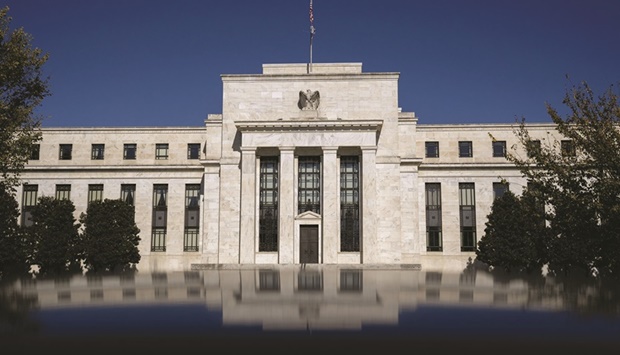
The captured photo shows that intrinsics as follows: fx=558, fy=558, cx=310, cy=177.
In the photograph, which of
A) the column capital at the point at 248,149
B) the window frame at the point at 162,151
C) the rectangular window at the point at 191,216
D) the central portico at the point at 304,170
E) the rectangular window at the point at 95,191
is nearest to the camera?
the central portico at the point at 304,170

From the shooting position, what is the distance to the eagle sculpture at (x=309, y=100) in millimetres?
50344

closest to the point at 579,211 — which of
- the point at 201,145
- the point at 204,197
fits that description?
the point at 204,197

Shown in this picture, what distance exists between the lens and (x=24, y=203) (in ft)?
175

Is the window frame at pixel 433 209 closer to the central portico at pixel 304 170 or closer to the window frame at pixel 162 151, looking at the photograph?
the central portico at pixel 304 170

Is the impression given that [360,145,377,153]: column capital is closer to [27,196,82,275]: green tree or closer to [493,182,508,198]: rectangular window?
[493,182,508,198]: rectangular window

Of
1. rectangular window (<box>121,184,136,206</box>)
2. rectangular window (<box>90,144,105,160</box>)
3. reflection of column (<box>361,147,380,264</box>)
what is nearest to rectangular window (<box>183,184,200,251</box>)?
rectangular window (<box>121,184,136,206</box>)

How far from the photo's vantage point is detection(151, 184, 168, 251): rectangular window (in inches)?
2085

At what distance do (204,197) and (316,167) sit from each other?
10886 millimetres

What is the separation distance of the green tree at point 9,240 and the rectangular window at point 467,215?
37.0m

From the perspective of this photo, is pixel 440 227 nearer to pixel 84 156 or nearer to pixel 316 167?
pixel 316 167

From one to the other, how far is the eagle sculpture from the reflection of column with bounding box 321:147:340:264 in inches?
188

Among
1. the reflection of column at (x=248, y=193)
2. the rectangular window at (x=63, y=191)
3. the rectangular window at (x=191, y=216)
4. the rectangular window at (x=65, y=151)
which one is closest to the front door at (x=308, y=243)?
the reflection of column at (x=248, y=193)

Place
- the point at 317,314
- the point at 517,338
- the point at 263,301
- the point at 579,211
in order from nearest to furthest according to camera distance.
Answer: the point at 517,338 → the point at 317,314 → the point at 263,301 → the point at 579,211

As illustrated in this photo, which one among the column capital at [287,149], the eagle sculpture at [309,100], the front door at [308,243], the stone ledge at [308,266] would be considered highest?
the eagle sculpture at [309,100]
